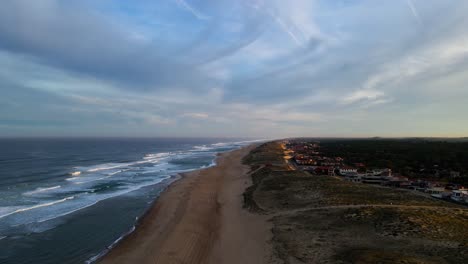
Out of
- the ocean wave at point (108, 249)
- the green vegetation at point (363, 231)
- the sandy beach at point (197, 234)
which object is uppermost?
the green vegetation at point (363, 231)

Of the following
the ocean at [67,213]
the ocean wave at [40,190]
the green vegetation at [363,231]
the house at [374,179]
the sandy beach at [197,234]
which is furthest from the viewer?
the house at [374,179]

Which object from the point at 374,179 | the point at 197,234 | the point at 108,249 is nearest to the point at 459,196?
the point at 374,179

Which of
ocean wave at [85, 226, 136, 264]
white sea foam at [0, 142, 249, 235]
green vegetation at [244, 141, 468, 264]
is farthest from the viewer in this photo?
white sea foam at [0, 142, 249, 235]

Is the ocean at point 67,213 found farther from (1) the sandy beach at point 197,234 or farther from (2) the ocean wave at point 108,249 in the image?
(1) the sandy beach at point 197,234

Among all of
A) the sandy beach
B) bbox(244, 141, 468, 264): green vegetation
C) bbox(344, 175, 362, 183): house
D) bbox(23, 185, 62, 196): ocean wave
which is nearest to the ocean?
bbox(23, 185, 62, 196): ocean wave

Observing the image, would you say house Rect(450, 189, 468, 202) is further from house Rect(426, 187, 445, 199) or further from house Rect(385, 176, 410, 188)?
house Rect(385, 176, 410, 188)

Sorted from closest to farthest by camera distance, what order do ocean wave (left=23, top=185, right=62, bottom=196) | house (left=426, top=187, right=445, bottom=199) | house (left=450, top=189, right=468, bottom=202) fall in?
house (left=450, top=189, right=468, bottom=202) < house (left=426, top=187, right=445, bottom=199) < ocean wave (left=23, top=185, right=62, bottom=196)

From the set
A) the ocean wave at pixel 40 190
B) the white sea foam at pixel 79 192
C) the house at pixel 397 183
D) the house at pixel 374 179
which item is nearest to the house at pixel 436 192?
the house at pixel 397 183

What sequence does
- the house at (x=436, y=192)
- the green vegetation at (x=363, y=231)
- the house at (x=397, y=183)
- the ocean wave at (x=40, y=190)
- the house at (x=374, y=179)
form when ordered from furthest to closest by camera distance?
the house at (x=374, y=179) → the house at (x=397, y=183) → the ocean wave at (x=40, y=190) → the house at (x=436, y=192) → the green vegetation at (x=363, y=231)

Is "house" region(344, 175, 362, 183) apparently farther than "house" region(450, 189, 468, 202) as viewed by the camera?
Yes
